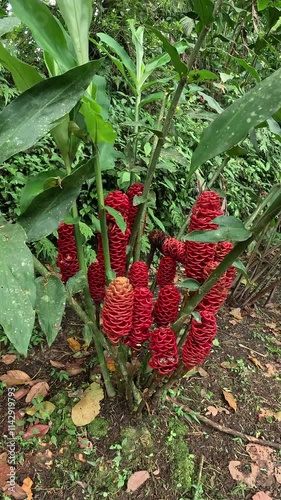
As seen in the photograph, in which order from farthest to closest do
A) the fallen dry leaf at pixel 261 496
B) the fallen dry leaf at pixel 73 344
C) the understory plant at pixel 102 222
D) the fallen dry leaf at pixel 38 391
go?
the fallen dry leaf at pixel 73 344 → the fallen dry leaf at pixel 38 391 → the fallen dry leaf at pixel 261 496 → the understory plant at pixel 102 222

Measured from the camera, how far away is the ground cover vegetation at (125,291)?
2.18 ft

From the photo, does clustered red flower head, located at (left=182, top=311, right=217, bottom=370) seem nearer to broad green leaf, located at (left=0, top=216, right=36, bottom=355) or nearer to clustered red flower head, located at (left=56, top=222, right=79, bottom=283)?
clustered red flower head, located at (left=56, top=222, right=79, bottom=283)

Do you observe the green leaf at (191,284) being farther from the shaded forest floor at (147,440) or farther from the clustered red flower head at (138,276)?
the shaded forest floor at (147,440)

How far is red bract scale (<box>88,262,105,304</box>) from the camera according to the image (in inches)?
44.2

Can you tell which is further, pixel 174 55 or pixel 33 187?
pixel 33 187

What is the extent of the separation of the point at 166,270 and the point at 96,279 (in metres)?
0.21

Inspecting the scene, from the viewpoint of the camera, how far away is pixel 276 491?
4.15 ft

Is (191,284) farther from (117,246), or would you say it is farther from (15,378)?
(15,378)

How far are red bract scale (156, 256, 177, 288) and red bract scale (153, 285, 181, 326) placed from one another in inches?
3.3

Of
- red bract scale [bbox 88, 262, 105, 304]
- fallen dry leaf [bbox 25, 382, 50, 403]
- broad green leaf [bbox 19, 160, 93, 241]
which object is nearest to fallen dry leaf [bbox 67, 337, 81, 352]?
fallen dry leaf [bbox 25, 382, 50, 403]

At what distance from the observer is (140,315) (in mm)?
1027

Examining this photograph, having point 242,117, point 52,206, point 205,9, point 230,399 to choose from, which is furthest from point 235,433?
point 205,9

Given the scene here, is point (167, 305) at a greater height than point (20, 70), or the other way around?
point (20, 70)

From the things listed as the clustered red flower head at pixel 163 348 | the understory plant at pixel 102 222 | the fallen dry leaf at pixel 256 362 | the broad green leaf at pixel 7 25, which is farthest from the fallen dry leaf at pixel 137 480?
the broad green leaf at pixel 7 25
